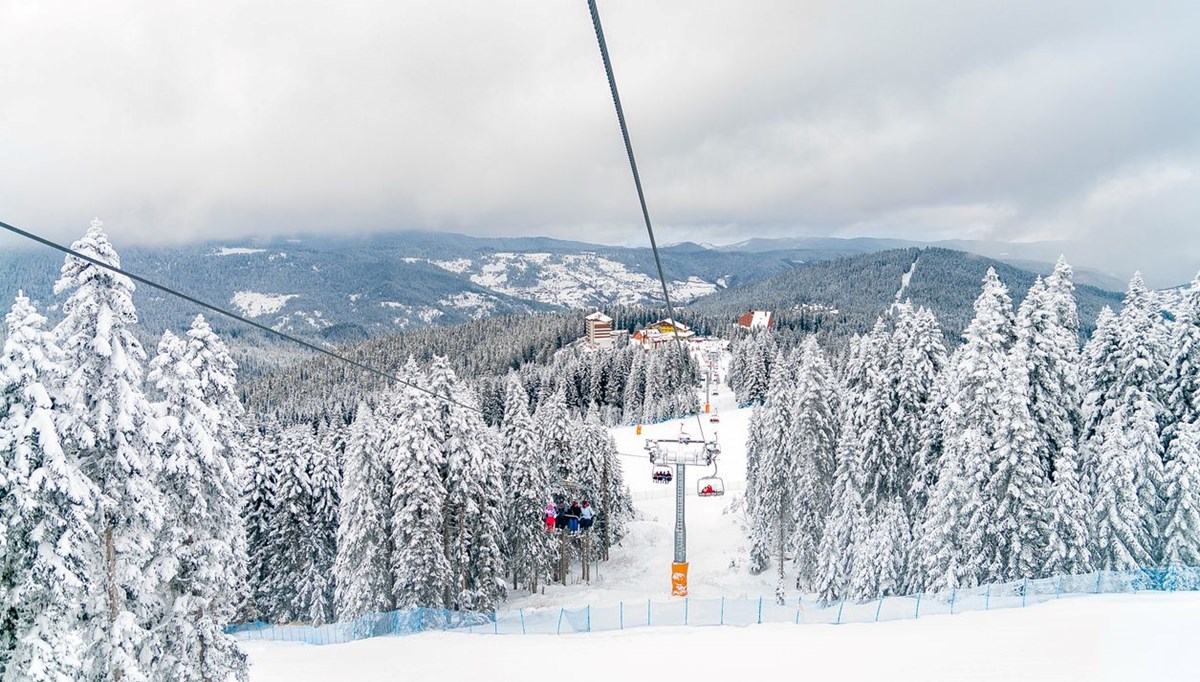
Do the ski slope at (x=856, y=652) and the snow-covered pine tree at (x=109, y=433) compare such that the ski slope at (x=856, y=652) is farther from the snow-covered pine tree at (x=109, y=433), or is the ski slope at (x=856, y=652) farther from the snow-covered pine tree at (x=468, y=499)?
the snow-covered pine tree at (x=468, y=499)

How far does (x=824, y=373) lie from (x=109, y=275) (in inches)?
1215

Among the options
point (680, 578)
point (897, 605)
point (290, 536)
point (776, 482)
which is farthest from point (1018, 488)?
point (290, 536)

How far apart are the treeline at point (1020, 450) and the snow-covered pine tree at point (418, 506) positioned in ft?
Answer: 57.2

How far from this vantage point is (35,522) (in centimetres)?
1220

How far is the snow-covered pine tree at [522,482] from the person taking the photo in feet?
118

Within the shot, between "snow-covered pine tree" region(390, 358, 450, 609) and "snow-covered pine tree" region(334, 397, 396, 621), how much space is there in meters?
1.16

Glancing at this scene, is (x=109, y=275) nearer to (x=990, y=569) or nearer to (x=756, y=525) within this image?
(x=990, y=569)

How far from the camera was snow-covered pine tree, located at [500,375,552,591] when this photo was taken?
36094mm

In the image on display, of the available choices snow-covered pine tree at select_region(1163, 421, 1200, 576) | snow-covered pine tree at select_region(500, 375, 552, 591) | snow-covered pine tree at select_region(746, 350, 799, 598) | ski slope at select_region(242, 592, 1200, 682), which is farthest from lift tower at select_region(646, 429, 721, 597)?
snow-covered pine tree at select_region(1163, 421, 1200, 576)

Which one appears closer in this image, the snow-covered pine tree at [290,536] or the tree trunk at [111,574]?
the tree trunk at [111,574]

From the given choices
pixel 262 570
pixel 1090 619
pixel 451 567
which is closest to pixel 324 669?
pixel 451 567

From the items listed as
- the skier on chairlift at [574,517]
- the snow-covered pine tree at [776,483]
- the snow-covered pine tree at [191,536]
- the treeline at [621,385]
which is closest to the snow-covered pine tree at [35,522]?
the snow-covered pine tree at [191,536]

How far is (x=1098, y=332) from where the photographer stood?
2630 cm

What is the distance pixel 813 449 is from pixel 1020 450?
1136 centimetres
